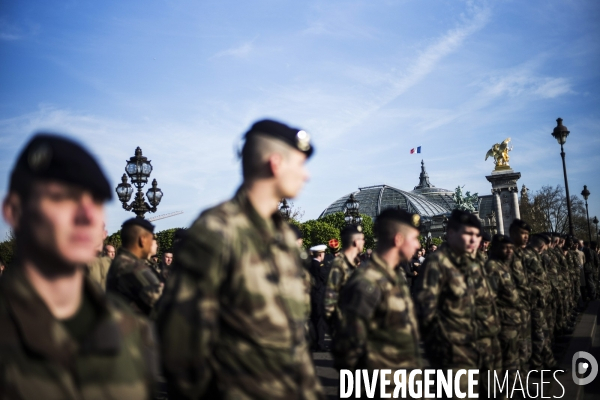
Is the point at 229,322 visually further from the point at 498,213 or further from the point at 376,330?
the point at 498,213

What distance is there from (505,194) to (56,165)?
73462 mm

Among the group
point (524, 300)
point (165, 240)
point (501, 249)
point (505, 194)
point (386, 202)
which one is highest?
point (386, 202)

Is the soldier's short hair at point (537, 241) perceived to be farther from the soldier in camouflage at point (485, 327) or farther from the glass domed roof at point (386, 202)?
the glass domed roof at point (386, 202)

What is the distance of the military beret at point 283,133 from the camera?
2824 mm

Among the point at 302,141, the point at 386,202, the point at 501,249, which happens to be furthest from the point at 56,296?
the point at 386,202

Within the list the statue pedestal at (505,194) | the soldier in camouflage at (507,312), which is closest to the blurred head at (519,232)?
the soldier in camouflage at (507,312)

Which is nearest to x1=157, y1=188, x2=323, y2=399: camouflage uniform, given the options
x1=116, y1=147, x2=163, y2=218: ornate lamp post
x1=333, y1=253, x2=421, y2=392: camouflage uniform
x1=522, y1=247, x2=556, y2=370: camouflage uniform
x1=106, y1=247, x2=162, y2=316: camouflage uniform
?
x1=333, y1=253, x2=421, y2=392: camouflage uniform

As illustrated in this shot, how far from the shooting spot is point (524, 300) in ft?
27.2

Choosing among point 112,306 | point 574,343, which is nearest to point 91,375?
point 112,306

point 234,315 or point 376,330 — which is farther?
point 376,330

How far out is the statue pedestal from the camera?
68.2 metres

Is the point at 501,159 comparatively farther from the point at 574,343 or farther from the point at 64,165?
the point at 64,165

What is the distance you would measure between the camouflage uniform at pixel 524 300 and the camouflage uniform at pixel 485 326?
2010 mm

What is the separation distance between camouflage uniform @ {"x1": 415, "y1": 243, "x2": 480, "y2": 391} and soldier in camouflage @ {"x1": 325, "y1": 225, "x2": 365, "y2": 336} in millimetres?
1614
